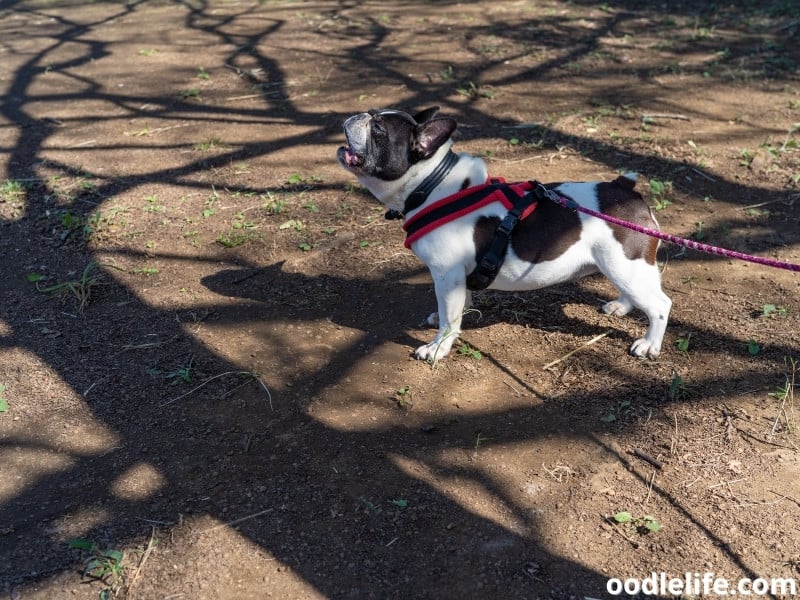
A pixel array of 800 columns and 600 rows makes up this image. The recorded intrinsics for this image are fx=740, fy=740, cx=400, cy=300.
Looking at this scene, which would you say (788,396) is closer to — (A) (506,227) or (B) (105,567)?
(A) (506,227)

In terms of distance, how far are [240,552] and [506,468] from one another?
1180 millimetres

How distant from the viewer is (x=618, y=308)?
4312 millimetres

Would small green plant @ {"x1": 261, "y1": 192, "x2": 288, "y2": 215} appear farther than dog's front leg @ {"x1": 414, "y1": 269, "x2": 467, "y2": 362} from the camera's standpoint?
Yes

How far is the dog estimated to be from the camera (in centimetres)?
356

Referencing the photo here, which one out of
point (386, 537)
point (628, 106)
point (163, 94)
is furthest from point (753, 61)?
point (386, 537)

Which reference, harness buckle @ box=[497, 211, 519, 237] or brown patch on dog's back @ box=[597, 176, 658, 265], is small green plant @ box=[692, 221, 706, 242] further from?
harness buckle @ box=[497, 211, 519, 237]

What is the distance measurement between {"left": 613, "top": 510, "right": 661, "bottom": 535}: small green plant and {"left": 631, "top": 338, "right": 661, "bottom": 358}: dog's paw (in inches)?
44.2

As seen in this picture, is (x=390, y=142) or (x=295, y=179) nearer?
(x=390, y=142)

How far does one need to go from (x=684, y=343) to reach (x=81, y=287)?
3.56 m

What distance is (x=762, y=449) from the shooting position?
3.29 m

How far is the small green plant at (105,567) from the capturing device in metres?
2.79

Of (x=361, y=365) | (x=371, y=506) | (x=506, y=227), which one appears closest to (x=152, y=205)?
(x=361, y=365)

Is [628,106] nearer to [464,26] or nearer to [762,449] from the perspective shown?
[464,26]

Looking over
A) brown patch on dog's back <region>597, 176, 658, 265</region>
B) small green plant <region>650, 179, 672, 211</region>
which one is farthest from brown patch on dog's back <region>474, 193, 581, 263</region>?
small green plant <region>650, 179, 672, 211</region>
